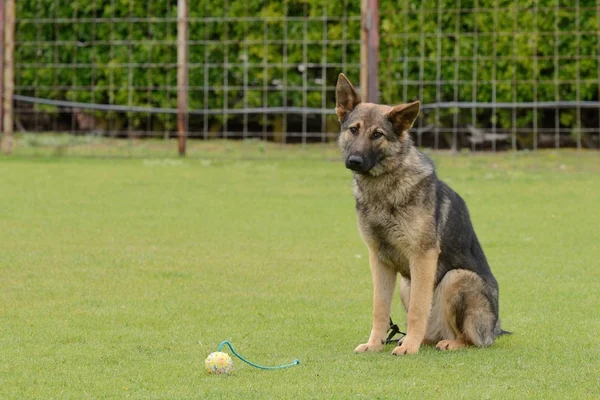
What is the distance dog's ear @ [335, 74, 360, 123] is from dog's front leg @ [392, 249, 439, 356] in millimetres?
1039

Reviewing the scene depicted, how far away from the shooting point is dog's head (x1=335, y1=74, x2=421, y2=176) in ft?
22.0

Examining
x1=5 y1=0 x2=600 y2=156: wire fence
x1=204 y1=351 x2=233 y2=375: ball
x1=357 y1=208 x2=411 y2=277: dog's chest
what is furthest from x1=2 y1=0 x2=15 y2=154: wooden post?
x1=204 y1=351 x2=233 y2=375: ball

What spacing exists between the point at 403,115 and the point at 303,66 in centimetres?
1404

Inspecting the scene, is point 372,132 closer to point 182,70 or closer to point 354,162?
point 354,162

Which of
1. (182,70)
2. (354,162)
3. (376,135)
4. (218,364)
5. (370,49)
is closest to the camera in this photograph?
(218,364)

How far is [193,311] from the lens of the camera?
7.77 meters

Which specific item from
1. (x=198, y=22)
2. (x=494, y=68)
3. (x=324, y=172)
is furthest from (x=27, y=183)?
(x=494, y=68)

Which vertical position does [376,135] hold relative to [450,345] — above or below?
above

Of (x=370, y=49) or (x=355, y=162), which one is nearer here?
(x=355, y=162)

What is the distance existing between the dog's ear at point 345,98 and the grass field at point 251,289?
145cm

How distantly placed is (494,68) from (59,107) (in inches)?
360

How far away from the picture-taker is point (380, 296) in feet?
22.5

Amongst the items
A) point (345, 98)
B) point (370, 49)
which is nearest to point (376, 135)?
point (345, 98)

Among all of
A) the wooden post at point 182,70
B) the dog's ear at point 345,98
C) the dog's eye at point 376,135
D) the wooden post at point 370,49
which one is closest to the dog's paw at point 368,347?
the dog's eye at point 376,135
